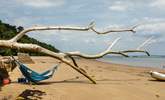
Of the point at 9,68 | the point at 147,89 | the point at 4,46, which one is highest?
the point at 4,46

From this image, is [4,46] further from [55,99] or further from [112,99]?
[112,99]

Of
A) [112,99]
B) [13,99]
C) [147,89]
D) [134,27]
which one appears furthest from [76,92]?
[134,27]

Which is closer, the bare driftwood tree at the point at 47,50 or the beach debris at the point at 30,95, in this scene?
the beach debris at the point at 30,95

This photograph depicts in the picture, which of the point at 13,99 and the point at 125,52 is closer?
the point at 13,99

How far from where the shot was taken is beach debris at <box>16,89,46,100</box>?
10473mm

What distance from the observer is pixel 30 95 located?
10836mm

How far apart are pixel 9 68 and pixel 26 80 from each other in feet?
2.33

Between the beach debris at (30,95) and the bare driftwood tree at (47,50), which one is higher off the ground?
the bare driftwood tree at (47,50)

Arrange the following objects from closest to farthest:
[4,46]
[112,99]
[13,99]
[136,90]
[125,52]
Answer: [13,99]
[112,99]
[4,46]
[136,90]
[125,52]

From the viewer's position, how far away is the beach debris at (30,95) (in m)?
10.5

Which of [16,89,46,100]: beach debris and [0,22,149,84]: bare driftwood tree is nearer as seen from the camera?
[16,89,46,100]: beach debris

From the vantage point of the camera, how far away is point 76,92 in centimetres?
1187

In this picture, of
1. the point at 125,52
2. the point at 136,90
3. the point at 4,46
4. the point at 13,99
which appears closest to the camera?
the point at 13,99

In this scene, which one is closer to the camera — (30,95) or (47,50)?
(30,95)
